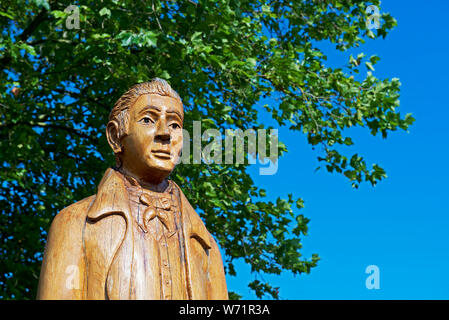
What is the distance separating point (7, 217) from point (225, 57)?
13.9 feet

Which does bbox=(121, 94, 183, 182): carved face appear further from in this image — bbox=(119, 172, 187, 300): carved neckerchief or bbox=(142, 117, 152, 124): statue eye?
bbox=(119, 172, 187, 300): carved neckerchief

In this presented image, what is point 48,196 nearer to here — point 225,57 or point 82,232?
point 225,57

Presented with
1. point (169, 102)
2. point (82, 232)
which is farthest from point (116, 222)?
point (169, 102)

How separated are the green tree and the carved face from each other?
145 inches

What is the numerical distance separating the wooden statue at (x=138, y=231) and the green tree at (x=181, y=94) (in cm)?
370

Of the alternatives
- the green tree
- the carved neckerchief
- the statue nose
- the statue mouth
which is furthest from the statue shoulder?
the green tree

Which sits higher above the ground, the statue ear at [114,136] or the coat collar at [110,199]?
the statue ear at [114,136]

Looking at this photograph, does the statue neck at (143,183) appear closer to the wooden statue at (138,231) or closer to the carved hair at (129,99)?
the wooden statue at (138,231)

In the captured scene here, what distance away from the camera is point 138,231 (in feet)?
12.8

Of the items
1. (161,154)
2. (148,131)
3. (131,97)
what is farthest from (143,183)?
(131,97)

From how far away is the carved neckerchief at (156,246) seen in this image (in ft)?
12.2

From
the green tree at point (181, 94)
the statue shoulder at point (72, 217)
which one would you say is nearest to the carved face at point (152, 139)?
the statue shoulder at point (72, 217)

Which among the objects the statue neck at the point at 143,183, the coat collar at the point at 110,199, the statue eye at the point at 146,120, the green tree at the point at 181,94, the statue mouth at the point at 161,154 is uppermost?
the green tree at the point at 181,94
